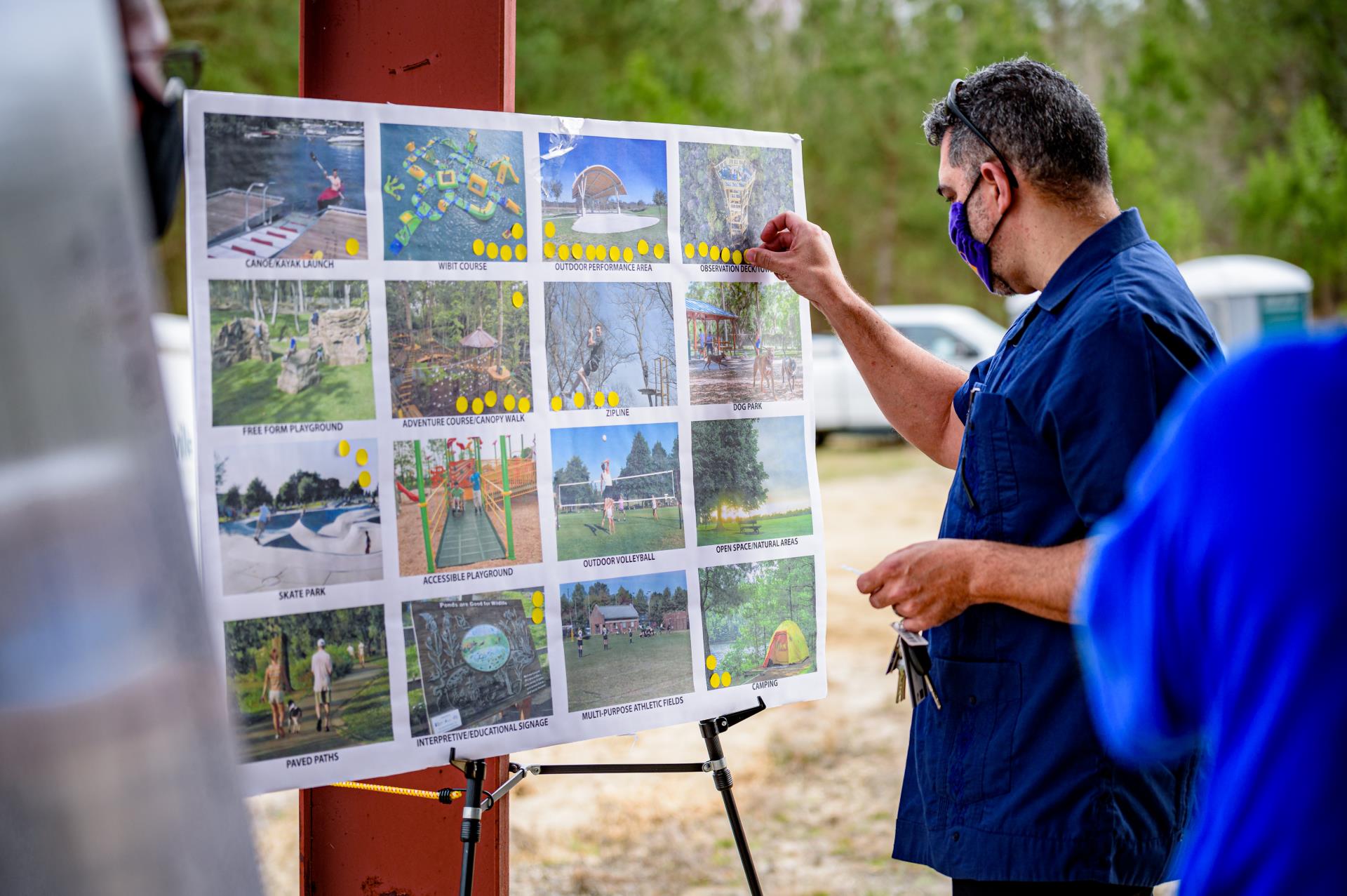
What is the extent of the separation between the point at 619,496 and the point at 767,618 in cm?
41

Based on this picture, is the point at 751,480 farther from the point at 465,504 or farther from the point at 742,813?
the point at 742,813

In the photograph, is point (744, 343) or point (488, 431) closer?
point (488, 431)

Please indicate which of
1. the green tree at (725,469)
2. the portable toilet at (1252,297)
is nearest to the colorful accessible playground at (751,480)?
the green tree at (725,469)

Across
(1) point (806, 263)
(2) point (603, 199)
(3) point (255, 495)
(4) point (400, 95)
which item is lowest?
(3) point (255, 495)

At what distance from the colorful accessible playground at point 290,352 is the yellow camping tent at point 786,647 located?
90cm

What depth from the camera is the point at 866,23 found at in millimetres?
19469

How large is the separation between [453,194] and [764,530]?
2.79ft

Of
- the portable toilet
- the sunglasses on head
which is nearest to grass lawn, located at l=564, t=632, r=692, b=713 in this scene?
the sunglasses on head

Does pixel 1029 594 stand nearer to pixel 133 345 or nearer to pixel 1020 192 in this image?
pixel 1020 192

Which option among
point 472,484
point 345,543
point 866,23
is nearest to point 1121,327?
point 472,484

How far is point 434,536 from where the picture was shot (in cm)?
173

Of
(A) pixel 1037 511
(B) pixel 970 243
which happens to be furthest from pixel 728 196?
(A) pixel 1037 511

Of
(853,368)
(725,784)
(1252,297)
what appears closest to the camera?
(725,784)

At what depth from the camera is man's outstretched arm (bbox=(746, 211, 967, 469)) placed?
6.87 feet
